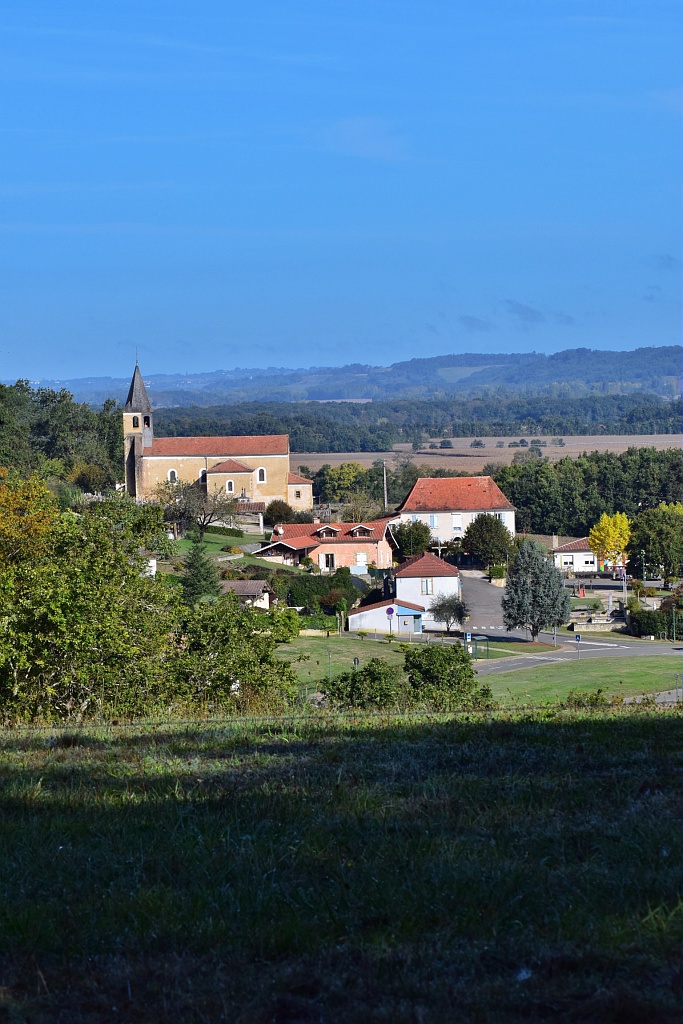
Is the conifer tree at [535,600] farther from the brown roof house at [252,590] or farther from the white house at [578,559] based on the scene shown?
the white house at [578,559]

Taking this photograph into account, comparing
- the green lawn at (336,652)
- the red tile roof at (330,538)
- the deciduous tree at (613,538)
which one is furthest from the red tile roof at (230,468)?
the green lawn at (336,652)

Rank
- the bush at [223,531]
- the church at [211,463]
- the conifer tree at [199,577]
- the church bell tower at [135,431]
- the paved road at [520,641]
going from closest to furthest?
the paved road at [520,641] < the conifer tree at [199,577] < the bush at [223,531] < the church at [211,463] < the church bell tower at [135,431]

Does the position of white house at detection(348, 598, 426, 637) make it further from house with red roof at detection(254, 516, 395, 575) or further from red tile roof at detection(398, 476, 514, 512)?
red tile roof at detection(398, 476, 514, 512)

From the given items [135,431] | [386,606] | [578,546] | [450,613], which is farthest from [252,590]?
[135,431]

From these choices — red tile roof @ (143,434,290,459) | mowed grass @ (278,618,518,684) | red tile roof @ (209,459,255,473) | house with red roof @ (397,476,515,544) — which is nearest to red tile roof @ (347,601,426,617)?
mowed grass @ (278,618,518,684)

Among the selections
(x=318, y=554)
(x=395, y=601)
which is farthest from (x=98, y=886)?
(x=318, y=554)

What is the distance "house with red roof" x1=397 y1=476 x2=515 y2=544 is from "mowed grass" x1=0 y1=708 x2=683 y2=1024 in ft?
220

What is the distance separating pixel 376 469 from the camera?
126 metres

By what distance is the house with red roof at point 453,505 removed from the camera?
73.9 meters

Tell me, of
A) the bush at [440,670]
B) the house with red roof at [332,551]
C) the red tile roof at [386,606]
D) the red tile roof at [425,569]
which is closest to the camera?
the bush at [440,670]

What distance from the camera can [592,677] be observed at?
3078 centimetres

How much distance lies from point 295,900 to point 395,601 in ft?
144

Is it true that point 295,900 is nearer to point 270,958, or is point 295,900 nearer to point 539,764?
point 270,958

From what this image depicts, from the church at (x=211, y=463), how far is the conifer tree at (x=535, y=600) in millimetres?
42940
